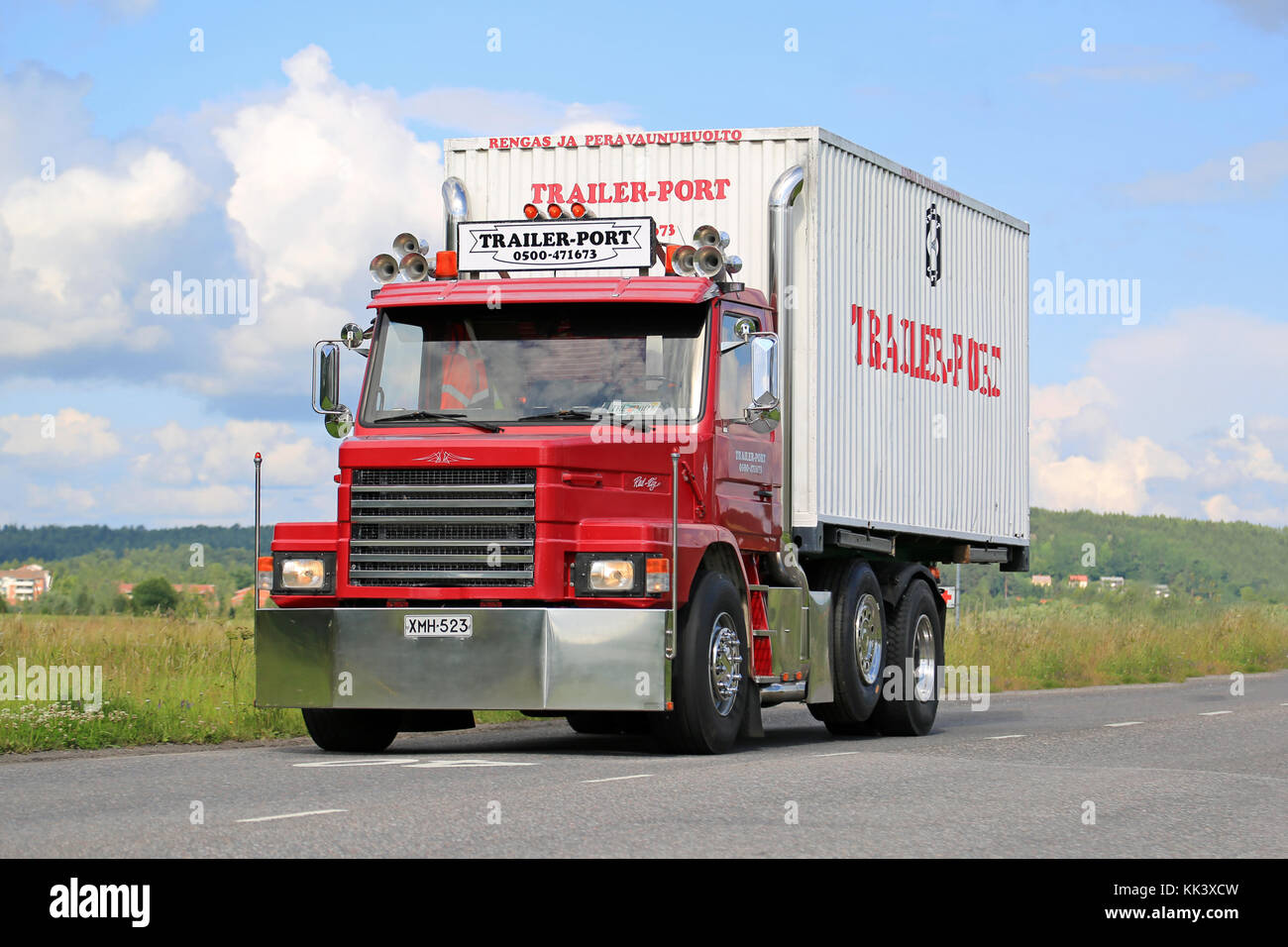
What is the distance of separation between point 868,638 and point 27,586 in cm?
4048

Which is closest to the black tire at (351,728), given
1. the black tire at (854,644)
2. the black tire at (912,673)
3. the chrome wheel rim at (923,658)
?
the black tire at (854,644)

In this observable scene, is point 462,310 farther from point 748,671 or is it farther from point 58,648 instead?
point 58,648

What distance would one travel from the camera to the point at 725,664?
45.7 ft

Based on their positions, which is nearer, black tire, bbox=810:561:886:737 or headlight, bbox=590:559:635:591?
headlight, bbox=590:559:635:591

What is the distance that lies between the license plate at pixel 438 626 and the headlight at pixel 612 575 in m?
0.89

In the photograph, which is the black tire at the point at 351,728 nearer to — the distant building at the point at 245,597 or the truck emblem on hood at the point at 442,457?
the distant building at the point at 245,597

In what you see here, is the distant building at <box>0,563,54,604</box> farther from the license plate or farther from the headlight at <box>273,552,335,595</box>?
the license plate

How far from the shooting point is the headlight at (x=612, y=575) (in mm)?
13039

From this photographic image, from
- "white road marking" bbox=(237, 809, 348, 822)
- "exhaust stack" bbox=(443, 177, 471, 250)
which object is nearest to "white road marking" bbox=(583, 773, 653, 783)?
"white road marking" bbox=(237, 809, 348, 822)

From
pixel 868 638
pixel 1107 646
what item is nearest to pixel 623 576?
pixel 868 638

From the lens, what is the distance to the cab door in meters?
14.2

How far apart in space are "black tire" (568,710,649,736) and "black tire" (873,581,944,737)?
340 centimetres

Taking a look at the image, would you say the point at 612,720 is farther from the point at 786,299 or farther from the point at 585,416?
the point at 786,299
